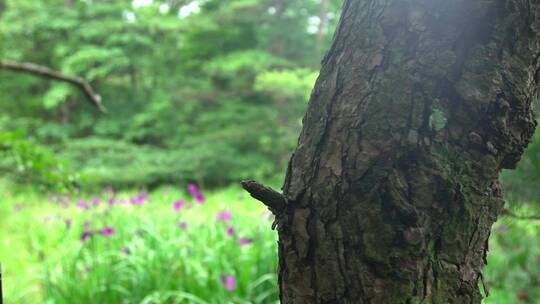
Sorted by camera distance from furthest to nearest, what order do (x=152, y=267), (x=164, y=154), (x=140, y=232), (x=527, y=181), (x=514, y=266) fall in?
1. (x=164, y=154)
2. (x=140, y=232)
3. (x=514, y=266)
4. (x=152, y=267)
5. (x=527, y=181)

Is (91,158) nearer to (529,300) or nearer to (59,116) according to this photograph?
(59,116)

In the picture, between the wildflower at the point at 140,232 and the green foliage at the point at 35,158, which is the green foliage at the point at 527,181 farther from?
the wildflower at the point at 140,232

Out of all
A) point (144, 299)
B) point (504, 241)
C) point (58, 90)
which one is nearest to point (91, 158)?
point (58, 90)

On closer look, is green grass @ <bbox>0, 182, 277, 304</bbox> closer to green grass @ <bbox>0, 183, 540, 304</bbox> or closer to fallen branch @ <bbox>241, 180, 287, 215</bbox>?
green grass @ <bbox>0, 183, 540, 304</bbox>

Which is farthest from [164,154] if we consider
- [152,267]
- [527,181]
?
[527,181]

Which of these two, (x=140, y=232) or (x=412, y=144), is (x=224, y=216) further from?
(x=412, y=144)

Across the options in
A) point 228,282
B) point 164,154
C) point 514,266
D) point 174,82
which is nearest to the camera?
point 228,282

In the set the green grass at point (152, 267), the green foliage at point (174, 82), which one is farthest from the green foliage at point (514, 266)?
the green foliage at point (174, 82)

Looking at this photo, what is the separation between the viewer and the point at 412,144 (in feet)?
1.94

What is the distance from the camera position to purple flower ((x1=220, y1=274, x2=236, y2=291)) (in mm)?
2527

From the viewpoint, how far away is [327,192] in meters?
0.62

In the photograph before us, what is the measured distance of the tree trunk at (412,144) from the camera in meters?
0.58

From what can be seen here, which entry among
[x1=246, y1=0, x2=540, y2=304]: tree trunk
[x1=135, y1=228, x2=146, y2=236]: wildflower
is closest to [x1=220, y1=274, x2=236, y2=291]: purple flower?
[x1=135, y1=228, x2=146, y2=236]: wildflower

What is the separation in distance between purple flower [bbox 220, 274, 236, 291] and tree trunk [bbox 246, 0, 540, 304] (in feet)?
6.50
